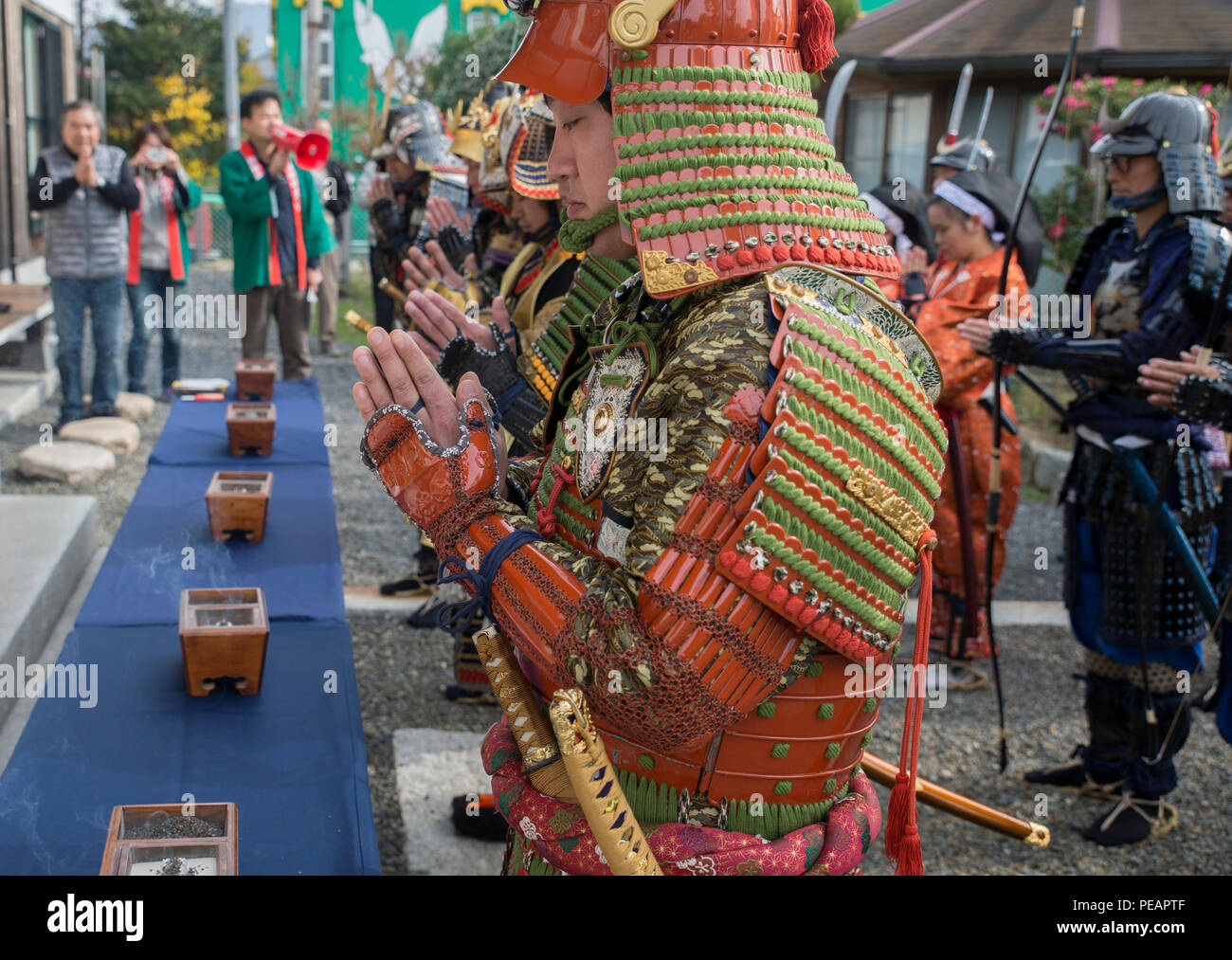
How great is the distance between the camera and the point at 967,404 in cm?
498

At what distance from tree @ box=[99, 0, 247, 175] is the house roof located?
19.0m

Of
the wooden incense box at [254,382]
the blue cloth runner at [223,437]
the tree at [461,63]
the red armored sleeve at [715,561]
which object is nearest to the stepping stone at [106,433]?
the blue cloth runner at [223,437]

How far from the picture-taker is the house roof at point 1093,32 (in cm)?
420

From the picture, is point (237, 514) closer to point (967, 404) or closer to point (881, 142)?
point (967, 404)

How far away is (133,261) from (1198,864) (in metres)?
7.83

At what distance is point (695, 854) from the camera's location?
4.82ft

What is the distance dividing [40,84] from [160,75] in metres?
11.5

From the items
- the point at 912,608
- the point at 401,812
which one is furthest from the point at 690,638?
the point at 912,608

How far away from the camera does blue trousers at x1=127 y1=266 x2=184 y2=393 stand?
8.43m

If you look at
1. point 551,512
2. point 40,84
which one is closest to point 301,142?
point 551,512

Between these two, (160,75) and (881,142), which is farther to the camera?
(160,75)

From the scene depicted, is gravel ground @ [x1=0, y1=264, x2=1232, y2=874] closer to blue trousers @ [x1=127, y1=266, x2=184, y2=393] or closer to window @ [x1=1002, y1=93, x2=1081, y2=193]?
blue trousers @ [x1=127, y1=266, x2=184, y2=393]

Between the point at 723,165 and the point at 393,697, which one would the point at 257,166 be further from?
the point at 723,165

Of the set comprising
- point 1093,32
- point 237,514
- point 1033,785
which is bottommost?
point 1033,785
